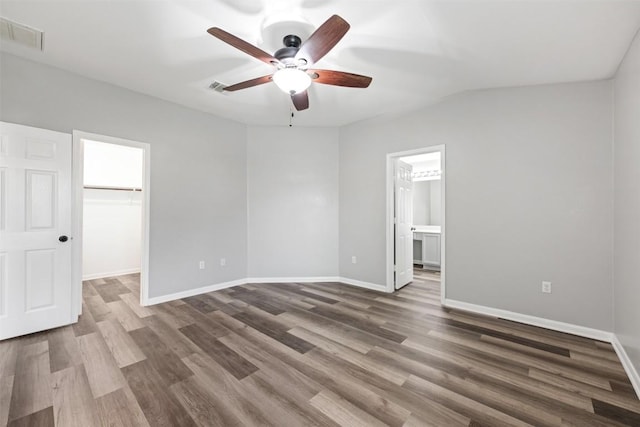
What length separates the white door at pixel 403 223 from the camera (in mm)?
4066

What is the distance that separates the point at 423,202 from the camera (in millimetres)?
6645

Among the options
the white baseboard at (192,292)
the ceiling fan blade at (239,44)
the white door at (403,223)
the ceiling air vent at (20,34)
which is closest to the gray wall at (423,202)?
the white door at (403,223)

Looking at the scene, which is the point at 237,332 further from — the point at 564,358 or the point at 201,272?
the point at 564,358

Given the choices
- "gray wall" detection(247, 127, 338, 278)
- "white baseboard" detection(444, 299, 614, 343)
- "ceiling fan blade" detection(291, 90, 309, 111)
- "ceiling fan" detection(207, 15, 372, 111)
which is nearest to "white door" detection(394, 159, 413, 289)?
"white baseboard" detection(444, 299, 614, 343)

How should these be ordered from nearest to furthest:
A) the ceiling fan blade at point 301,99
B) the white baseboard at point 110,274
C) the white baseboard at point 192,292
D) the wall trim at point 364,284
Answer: the ceiling fan blade at point 301,99 → the white baseboard at point 192,292 → the wall trim at point 364,284 → the white baseboard at point 110,274

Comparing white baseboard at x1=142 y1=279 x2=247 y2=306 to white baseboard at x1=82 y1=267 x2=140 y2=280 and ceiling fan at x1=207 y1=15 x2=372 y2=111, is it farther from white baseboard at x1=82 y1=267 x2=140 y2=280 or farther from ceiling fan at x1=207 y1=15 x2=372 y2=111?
ceiling fan at x1=207 y1=15 x2=372 y2=111

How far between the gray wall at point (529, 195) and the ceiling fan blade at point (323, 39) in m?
2.32

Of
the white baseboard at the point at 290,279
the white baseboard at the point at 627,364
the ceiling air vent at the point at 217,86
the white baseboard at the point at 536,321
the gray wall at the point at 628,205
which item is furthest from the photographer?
the white baseboard at the point at 290,279

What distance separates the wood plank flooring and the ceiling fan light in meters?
2.22

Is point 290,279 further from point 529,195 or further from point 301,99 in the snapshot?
point 529,195

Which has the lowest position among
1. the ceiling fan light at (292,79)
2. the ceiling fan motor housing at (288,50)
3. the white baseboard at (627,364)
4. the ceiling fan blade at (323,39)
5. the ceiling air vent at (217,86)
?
the white baseboard at (627,364)

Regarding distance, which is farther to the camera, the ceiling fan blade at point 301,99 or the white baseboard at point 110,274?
the white baseboard at point 110,274

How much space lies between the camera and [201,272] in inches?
154

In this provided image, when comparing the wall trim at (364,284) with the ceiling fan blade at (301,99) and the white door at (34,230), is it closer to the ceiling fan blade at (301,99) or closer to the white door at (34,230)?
the ceiling fan blade at (301,99)
